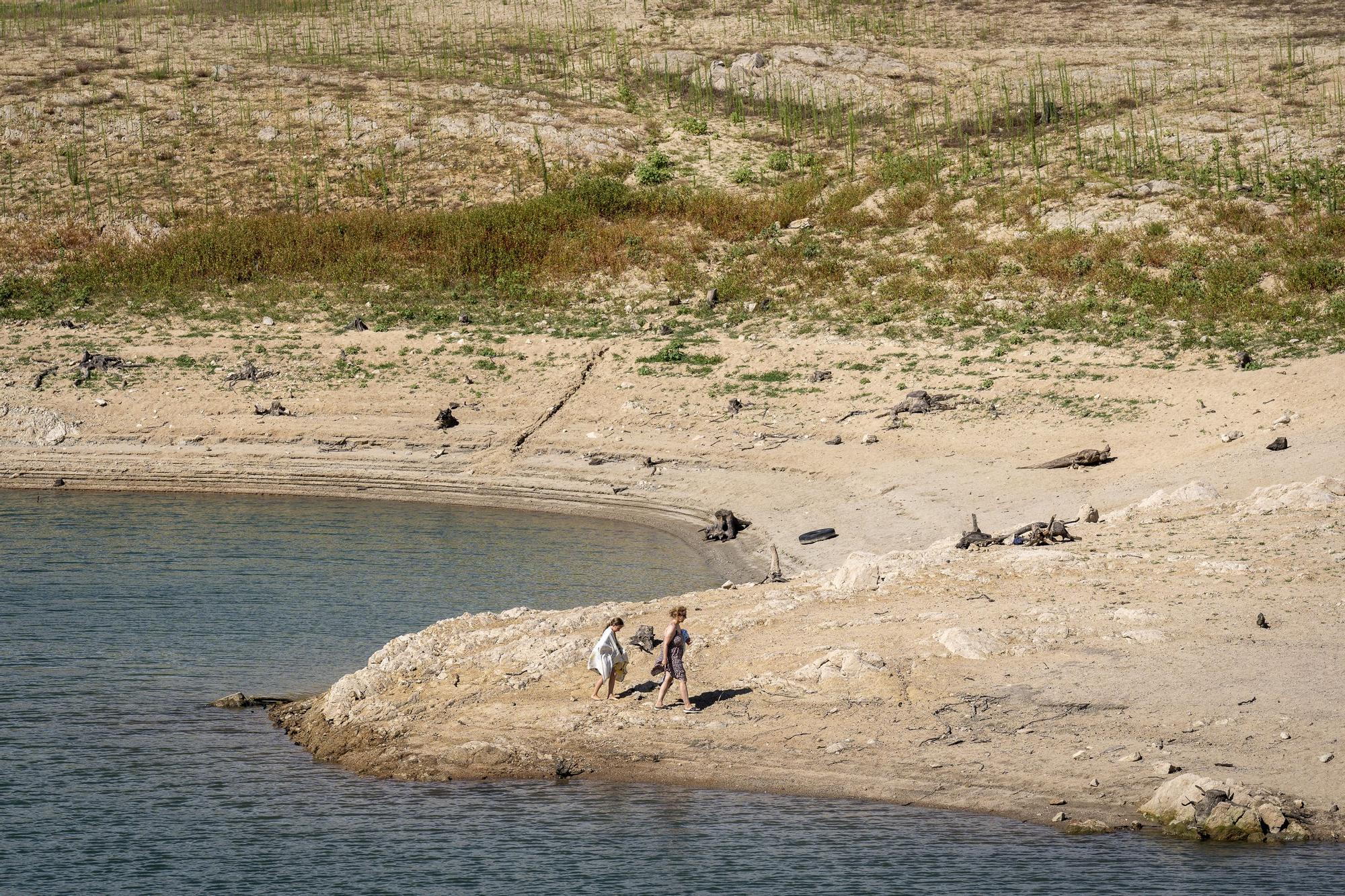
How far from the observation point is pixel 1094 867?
47.1ft

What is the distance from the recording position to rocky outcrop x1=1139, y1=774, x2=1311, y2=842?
14703 millimetres

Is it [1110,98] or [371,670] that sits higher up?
[1110,98]

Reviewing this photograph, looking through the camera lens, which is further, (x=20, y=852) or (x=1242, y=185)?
(x=1242, y=185)

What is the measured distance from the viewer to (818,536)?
92.6 feet

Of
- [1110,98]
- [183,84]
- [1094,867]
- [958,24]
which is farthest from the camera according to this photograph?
[958,24]

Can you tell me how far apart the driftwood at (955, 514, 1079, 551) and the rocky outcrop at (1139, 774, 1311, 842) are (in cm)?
796

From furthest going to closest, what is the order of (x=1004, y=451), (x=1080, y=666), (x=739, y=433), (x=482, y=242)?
(x=482, y=242) < (x=739, y=433) < (x=1004, y=451) < (x=1080, y=666)

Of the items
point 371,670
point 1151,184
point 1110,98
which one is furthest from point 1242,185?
point 371,670

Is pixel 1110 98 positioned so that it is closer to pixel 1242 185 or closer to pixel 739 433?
pixel 1242 185

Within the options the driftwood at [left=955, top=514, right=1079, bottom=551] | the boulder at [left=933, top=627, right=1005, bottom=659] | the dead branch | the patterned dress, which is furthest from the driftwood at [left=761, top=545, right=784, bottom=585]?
the dead branch

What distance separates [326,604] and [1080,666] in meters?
13.7

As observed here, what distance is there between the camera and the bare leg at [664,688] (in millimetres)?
18073

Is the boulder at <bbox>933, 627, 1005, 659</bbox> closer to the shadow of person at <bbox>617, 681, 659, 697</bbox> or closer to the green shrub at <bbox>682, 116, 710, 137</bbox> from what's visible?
the shadow of person at <bbox>617, 681, 659, 697</bbox>

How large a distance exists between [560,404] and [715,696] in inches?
792
